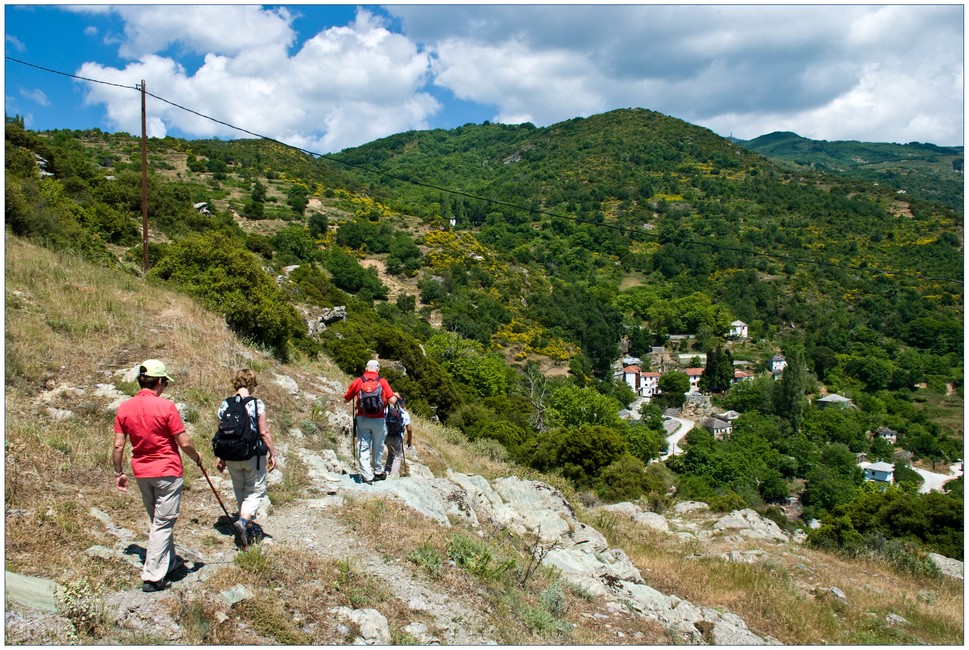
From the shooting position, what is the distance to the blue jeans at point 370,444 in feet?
22.2

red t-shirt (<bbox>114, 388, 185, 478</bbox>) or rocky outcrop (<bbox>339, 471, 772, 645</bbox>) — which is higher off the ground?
red t-shirt (<bbox>114, 388, 185, 478</bbox>)

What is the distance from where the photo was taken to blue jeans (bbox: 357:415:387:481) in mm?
6770

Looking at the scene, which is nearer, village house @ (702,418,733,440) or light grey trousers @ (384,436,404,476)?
light grey trousers @ (384,436,404,476)

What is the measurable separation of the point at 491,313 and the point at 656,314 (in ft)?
151

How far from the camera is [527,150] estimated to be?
6486 inches

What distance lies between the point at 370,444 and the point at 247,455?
2.46 meters

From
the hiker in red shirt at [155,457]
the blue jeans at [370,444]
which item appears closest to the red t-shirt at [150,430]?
the hiker in red shirt at [155,457]

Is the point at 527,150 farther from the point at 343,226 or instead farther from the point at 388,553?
the point at 388,553

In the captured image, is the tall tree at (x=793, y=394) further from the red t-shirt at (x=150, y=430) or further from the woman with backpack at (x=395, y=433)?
the red t-shirt at (x=150, y=430)

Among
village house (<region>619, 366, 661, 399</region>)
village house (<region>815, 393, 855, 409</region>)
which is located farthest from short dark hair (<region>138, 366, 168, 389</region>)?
village house (<region>815, 393, 855, 409</region>)

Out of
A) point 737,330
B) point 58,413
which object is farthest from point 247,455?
point 737,330

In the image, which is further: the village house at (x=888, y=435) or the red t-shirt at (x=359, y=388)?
the village house at (x=888, y=435)

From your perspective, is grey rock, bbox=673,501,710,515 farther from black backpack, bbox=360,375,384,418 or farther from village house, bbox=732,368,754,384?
village house, bbox=732,368,754,384

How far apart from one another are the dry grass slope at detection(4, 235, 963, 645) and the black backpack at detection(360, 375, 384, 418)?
1020 millimetres
